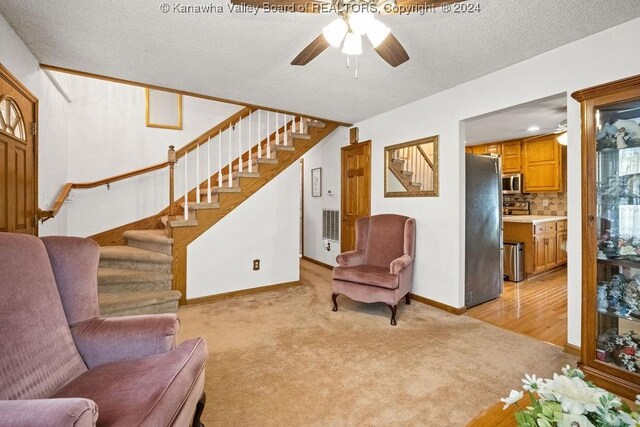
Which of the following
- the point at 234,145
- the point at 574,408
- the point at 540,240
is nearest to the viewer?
the point at 574,408

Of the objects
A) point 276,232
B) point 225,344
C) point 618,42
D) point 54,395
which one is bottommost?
point 225,344

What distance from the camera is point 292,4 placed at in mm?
1517

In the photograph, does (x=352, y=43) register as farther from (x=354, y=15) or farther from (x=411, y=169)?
(x=411, y=169)

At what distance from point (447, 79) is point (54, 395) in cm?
353

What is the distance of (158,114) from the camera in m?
4.28

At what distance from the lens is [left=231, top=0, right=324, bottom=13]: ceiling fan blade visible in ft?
4.85

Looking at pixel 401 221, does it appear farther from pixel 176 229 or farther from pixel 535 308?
pixel 176 229

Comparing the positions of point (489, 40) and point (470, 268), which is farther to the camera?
point (470, 268)

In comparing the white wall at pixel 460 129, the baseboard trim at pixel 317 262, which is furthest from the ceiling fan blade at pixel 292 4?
the baseboard trim at pixel 317 262

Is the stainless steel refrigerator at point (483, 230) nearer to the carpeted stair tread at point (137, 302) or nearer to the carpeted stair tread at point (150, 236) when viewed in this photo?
the carpeted stair tread at point (137, 302)

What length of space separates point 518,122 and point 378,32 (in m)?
3.81

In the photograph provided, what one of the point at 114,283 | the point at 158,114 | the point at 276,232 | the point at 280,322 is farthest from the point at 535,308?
the point at 158,114

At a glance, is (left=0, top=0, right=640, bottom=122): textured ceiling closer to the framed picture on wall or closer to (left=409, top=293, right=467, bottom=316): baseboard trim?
(left=409, top=293, right=467, bottom=316): baseboard trim

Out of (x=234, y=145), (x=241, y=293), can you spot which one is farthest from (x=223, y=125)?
(x=241, y=293)
